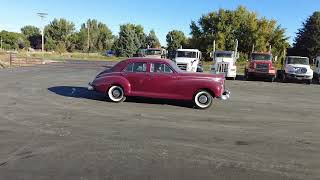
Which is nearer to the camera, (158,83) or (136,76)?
(158,83)

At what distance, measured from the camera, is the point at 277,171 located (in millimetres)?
7281

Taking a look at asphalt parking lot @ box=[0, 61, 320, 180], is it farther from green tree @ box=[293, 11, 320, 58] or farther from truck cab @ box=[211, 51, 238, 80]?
green tree @ box=[293, 11, 320, 58]

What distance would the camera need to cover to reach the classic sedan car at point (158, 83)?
1501 cm

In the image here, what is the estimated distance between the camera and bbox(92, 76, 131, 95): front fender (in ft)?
51.2

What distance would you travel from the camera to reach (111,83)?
15.7m

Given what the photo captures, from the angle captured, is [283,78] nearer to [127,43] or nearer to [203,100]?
[203,100]

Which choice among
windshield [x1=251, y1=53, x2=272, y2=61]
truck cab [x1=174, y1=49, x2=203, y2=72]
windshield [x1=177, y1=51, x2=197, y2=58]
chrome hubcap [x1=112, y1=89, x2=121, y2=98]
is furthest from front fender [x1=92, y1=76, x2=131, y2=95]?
windshield [x1=251, y1=53, x2=272, y2=61]

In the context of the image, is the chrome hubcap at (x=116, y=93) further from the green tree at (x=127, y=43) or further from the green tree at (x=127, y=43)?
the green tree at (x=127, y=43)

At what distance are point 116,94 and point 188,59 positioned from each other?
15.1 m

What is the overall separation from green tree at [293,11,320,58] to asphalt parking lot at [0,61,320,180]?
70423 millimetres

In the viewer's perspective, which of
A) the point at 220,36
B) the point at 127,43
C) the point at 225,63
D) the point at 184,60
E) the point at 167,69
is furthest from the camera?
the point at 127,43

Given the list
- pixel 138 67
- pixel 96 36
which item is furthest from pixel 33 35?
pixel 138 67

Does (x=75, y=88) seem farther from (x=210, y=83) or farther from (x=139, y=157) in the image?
(x=139, y=157)

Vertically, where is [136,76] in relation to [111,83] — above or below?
above
